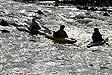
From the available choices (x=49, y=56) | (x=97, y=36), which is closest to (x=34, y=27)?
(x=97, y=36)

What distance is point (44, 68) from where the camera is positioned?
53.7ft

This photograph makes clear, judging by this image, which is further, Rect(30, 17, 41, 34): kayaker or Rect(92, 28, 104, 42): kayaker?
Rect(30, 17, 41, 34): kayaker

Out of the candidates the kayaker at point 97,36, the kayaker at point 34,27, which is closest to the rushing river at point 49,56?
the kayaker at point 34,27

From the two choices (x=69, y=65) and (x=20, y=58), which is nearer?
(x=69, y=65)

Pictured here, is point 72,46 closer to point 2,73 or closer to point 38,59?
point 38,59

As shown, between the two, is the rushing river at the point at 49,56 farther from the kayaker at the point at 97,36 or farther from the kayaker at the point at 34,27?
the kayaker at the point at 97,36

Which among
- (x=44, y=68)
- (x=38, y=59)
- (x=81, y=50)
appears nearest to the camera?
(x=44, y=68)

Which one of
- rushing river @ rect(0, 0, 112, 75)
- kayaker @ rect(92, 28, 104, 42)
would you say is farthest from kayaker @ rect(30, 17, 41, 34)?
kayaker @ rect(92, 28, 104, 42)

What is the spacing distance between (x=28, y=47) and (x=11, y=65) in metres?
4.95

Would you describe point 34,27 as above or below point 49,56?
above

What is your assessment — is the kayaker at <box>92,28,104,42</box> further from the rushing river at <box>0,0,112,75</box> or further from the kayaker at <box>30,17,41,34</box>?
the kayaker at <box>30,17,41,34</box>

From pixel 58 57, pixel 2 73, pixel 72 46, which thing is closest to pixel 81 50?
pixel 72 46

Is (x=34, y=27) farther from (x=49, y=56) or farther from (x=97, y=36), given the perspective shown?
(x=49, y=56)

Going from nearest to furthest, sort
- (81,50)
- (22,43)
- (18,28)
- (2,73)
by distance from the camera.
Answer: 1. (2,73)
2. (81,50)
3. (22,43)
4. (18,28)
